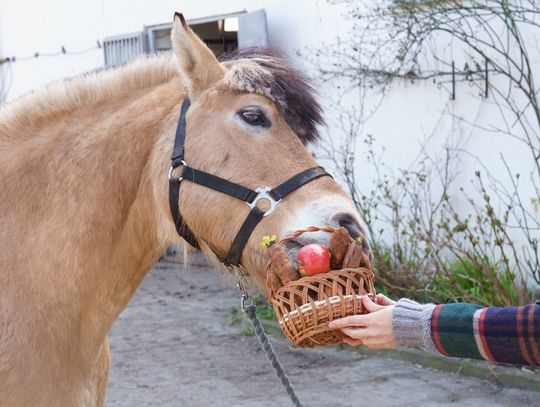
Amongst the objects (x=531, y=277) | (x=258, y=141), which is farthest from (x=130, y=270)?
(x=531, y=277)

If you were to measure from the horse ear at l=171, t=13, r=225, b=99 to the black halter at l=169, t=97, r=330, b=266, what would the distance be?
91 mm

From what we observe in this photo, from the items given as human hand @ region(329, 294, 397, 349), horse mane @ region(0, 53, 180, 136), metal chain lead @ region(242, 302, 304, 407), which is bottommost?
metal chain lead @ region(242, 302, 304, 407)

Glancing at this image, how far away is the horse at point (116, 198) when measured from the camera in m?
2.62

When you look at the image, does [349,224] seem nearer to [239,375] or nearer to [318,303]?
[318,303]

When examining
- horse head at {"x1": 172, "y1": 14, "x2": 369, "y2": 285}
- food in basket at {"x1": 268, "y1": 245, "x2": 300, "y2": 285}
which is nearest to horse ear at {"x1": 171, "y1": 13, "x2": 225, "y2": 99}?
horse head at {"x1": 172, "y1": 14, "x2": 369, "y2": 285}

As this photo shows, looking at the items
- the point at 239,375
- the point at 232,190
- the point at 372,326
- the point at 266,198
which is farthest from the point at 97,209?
the point at 239,375

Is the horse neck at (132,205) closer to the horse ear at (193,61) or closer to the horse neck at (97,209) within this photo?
the horse neck at (97,209)

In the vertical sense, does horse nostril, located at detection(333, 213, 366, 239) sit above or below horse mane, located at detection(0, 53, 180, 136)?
below

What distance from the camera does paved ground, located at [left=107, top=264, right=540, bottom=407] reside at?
18.1 ft

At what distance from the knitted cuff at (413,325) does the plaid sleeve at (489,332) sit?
21mm

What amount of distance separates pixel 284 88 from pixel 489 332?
1098 millimetres

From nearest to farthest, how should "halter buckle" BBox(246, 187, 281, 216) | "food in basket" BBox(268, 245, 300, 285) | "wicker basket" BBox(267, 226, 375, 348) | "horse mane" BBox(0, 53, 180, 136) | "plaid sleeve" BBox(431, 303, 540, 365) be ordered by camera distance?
"plaid sleeve" BBox(431, 303, 540, 365)
"wicker basket" BBox(267, 226, 375, 348)
"food in basket" BBox(268, 245, 300, 285)
"halter buckle" BBox(246, 187, 281, 216)
"horse mane" BBox(0, 53, 180, 136)

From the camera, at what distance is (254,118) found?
108 inches

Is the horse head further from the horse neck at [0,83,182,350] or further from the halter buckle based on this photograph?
the horse neck at [0,83,182,350]
